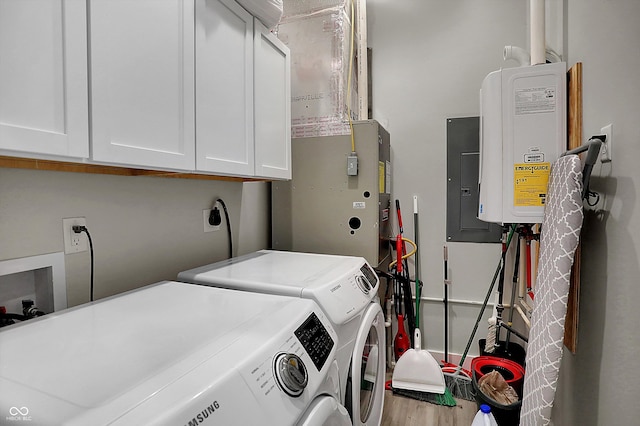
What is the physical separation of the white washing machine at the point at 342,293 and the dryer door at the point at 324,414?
0.17 meters

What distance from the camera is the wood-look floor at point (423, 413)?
6.39 feet

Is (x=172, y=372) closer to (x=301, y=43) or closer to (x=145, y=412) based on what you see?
(x=145, y=412)

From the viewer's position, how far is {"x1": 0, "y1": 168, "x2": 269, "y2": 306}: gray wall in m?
1.00

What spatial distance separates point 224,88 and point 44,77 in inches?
26.1

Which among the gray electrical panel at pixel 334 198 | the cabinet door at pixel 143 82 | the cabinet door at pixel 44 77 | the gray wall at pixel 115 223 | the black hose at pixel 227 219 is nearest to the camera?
the cabinet door at pixel 44 77

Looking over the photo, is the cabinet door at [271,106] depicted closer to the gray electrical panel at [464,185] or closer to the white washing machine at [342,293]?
the white washing machine at [342,293]

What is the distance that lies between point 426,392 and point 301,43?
2.47m

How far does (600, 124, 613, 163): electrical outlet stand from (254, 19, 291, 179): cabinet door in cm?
140

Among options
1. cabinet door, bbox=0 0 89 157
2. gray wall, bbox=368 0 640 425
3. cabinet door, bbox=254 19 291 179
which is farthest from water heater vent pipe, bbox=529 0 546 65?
cabinet door, bbox=0 0 89 157

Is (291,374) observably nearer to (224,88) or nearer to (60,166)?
(60,166)

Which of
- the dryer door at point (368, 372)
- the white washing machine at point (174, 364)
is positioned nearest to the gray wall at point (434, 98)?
the dryer door at point (368, 372)

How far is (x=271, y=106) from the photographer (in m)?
1.68

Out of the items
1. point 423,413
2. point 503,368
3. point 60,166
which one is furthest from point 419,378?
point 60,166

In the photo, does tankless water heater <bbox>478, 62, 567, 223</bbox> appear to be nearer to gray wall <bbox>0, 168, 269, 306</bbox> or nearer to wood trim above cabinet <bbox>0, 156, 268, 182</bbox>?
gray wall <bbox>0, 168, 269, 306</bbox>
